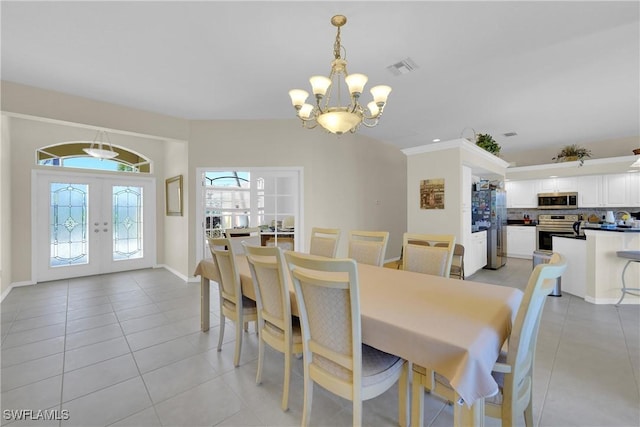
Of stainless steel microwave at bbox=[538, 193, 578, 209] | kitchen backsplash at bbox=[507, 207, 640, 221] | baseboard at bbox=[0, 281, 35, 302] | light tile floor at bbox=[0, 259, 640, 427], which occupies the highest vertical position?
stainless steel microwave at bbox=[538, 193, 578, 209]

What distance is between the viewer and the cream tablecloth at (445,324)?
103 centimetres

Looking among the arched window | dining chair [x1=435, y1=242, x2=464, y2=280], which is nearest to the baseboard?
the arched window

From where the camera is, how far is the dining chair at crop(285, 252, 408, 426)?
4.11 ft

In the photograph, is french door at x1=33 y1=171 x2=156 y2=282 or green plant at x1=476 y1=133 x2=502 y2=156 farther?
green plant at x1=476 y1=133 x2=502 y2=156

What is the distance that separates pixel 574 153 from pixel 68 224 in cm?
1020

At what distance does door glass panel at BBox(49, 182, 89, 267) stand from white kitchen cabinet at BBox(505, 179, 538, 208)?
9476mm

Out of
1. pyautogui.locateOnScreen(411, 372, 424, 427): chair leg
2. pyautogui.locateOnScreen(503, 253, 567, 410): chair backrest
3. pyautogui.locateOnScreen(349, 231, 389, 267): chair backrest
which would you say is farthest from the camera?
pyautogui.locateOnScreen(349, 231, 389, 267): chair backrest

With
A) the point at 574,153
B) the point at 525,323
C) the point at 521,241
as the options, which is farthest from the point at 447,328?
the point at 574,153

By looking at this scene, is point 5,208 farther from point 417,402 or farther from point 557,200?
point 557,200

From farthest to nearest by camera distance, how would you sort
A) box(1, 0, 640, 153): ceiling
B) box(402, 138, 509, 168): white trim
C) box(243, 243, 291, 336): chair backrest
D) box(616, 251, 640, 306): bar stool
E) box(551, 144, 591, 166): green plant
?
box(551, 144, 591, 166): green plant, box(402, 138, 509, 168): white trim, box(616, 251, 640, 306): bar stool, box(1, 0, 640, 153): ceiling, box(243, 243, 291, 336): chair backrest

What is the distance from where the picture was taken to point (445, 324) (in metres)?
1.24

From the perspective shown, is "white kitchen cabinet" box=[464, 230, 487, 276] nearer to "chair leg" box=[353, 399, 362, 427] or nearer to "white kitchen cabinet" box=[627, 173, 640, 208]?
"white kitchen cabinet" box=[627, 173, 640, 208]

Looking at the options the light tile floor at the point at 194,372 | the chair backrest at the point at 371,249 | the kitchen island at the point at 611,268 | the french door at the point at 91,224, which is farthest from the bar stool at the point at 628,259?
the french door at the point at 91,224

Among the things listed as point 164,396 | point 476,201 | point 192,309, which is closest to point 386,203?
point 476,201
